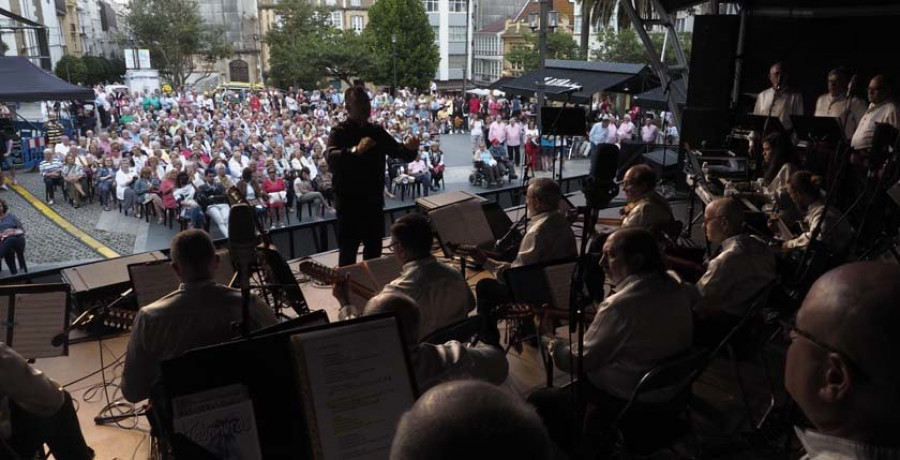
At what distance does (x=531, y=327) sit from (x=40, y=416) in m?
2.81

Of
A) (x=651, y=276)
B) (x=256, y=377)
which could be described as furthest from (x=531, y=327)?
(x=256, y=377)

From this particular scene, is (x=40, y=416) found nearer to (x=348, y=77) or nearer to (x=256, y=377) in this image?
(x=256, y=377)

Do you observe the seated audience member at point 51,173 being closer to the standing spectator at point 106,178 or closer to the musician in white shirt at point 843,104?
the standing spectator at point 106,178

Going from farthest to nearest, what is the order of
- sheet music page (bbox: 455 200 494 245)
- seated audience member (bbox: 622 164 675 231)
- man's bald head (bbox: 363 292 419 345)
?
sheet music page (bbox: 455 200 494 245), seated audience member (bbox: 622 164 675 231), man's bald head (bbox: 363 292 419 345)

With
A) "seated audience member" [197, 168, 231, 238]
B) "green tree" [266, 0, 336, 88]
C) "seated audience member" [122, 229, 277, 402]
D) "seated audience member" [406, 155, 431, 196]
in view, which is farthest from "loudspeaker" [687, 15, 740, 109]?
"green tree" [266, 0, 336, 88]

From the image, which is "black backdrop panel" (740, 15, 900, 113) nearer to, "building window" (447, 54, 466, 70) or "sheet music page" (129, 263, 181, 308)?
"sheet music page" (129, 263, 181, 308)

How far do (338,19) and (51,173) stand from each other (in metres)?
28.5

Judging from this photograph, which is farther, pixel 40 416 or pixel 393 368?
pixel 40 416

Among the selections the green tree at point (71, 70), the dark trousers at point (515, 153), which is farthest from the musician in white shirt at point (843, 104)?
the green tree at point (71, 70)

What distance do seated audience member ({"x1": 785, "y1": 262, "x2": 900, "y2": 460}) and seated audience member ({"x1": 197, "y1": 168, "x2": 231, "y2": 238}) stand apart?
9.85 m

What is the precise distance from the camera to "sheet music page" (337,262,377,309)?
13.1ft

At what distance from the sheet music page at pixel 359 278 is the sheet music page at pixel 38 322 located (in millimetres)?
1473

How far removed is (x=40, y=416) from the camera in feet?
9.19

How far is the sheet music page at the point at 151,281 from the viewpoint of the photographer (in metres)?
3.68
